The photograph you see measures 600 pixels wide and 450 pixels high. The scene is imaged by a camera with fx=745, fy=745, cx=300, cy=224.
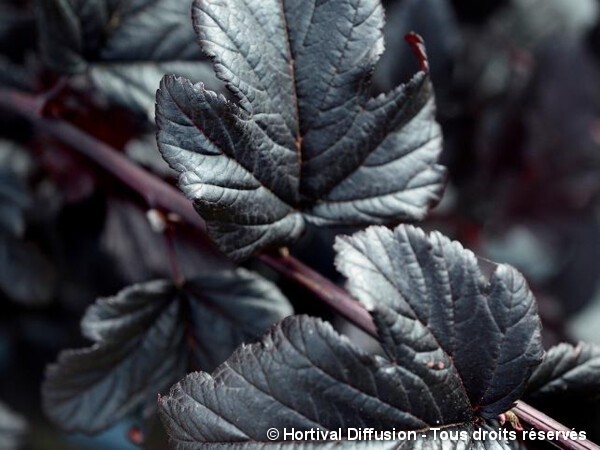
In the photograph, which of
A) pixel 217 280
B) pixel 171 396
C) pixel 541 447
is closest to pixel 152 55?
pixel 217 280

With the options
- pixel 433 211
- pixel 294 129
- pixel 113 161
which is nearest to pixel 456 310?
pixel 294 129

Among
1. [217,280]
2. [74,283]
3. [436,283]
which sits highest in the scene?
[436,283]

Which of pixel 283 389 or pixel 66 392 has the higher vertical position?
pixel 283 389

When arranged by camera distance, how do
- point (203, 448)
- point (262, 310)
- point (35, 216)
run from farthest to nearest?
point (35, 216)
point (262, 310)
point (203, 448)

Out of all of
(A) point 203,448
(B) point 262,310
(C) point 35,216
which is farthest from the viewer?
(C) point 35,216

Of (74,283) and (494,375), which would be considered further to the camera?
(74,283)

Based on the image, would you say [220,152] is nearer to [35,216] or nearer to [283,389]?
[283,389]

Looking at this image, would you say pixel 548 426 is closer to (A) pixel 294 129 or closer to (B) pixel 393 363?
(B) pixel 393 363
